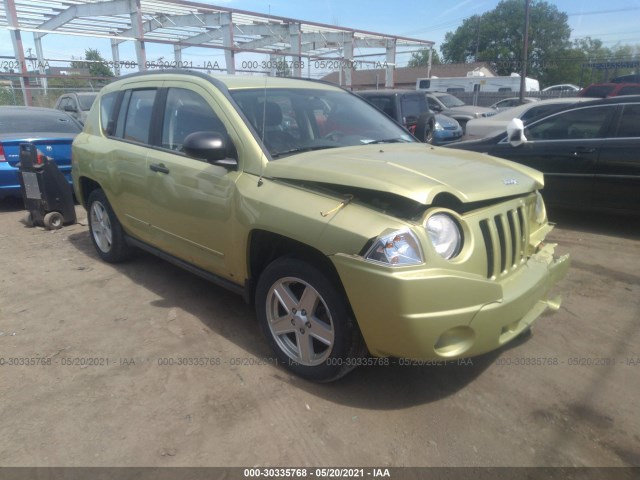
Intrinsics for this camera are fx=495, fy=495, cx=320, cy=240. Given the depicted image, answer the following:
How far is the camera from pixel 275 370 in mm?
3158

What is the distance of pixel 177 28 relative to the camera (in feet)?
68.9

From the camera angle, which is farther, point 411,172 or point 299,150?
point 299,150

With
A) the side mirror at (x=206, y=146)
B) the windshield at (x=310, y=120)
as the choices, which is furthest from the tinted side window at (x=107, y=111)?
the side mirror at (x=206, y=146)

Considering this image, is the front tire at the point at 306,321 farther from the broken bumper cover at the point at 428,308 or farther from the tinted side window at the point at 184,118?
the tinted side window at the point at 184,118

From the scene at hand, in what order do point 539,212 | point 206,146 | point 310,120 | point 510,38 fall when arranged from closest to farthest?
point 206,146 → point 539,212 → point 310,120 → point 510,38

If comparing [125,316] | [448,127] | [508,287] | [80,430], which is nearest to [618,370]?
[508,287]

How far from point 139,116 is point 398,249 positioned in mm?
3014

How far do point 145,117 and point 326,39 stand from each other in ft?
72.9

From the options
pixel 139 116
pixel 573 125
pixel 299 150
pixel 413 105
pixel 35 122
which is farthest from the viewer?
pixel 413 105

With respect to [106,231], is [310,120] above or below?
above

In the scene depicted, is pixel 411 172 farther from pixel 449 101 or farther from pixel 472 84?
pixel 472 84

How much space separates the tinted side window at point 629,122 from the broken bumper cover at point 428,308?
4.13m

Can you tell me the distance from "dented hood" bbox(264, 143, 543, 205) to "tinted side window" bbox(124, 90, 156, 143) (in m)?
1.72

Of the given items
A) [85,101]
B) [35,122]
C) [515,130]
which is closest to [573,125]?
[515,130]
